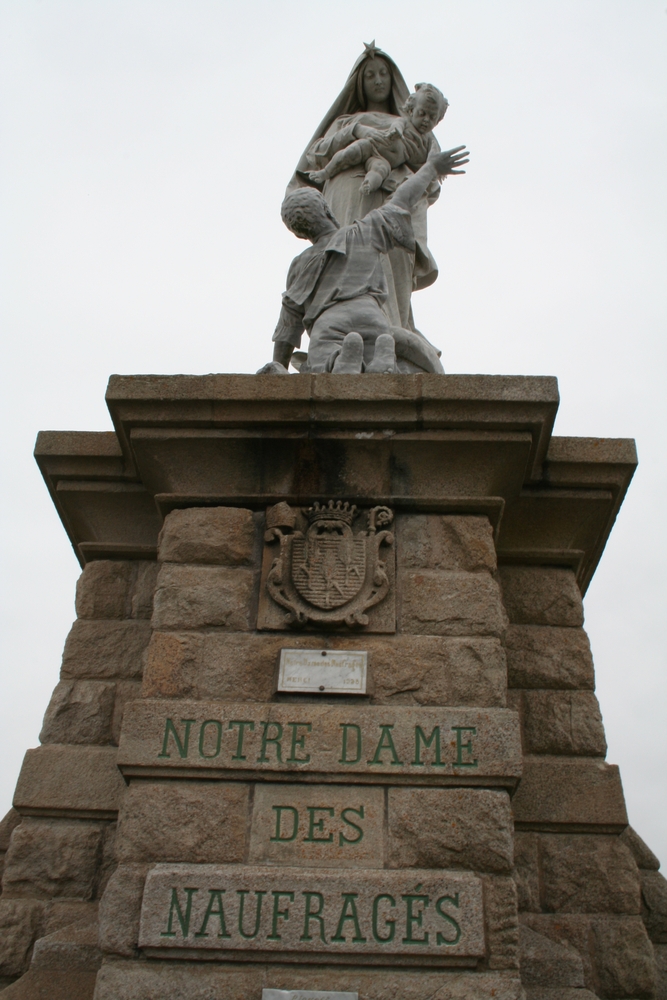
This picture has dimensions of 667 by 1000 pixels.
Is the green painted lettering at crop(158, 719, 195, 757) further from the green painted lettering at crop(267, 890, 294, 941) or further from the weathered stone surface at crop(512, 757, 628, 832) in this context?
the weathered stone surface at crop(512, 757, 628, 832)

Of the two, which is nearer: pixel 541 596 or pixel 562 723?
pixel 562 723

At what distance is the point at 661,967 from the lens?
4.37 m

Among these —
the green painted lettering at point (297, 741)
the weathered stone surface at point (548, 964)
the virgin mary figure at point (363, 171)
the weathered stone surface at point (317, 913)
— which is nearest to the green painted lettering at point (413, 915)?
A: the weathered stone surface at point (317, 913)

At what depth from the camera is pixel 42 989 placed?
393 centimetres

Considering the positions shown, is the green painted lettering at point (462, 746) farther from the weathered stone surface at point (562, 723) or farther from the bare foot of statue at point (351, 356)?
the bare foot of statue at point (351, 356)

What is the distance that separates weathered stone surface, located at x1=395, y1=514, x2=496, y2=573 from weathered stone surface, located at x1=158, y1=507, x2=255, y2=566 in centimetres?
70

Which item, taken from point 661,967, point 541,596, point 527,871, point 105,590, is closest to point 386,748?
point 527,871

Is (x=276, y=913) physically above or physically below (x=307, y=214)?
below

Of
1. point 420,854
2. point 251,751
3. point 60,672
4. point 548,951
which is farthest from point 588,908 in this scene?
point 60,672

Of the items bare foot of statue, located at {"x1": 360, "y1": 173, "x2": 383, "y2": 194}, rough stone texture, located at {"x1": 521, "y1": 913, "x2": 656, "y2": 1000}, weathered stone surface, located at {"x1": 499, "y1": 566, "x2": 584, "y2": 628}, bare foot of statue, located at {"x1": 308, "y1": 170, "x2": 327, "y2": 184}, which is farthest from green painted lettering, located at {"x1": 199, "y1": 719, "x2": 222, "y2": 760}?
bare foot of statue, located at {"x1": 308, "y1": 170, "x2": 327, "y2": 184}

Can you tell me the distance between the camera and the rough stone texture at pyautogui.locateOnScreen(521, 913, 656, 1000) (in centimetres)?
411

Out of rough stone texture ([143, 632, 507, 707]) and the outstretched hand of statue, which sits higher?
the outstretched hand of statue

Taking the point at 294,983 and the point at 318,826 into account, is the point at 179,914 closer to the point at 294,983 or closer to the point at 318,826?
the point at 294,983

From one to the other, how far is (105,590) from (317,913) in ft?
7.23
